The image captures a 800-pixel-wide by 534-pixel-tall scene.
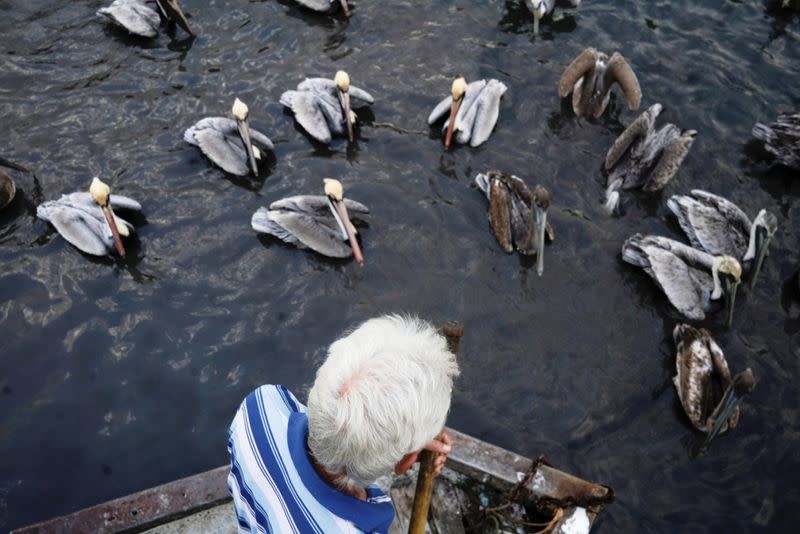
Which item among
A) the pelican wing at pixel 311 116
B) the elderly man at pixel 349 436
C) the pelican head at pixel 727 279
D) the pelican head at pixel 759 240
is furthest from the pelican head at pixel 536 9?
the elderly man at pixel 349 436

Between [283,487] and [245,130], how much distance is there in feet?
15.6

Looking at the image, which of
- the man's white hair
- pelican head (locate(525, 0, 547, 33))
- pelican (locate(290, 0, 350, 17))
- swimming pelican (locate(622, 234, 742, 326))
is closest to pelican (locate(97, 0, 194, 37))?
pelican (locate(290, 0, 350, 17))

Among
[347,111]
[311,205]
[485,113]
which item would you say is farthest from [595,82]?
[311,205]

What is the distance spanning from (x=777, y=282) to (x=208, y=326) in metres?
5.02

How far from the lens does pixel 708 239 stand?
6.08 meters

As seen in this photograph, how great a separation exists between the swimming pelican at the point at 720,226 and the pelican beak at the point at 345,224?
2.99 meters

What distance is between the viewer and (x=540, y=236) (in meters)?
5.84

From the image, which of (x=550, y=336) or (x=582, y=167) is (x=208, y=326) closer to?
(x=550, y=336)

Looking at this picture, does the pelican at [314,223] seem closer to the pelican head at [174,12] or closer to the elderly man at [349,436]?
the pelican head at [174,12]

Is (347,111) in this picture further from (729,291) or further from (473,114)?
(729,291)

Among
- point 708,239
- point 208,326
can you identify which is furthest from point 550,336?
point 208,326

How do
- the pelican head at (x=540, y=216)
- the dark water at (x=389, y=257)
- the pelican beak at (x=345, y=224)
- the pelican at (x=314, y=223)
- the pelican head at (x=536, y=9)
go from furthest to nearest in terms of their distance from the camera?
the pelican head at (x=536, y=9), the pelican at (x=314, y=223), the pelican beak at (x=345, y=224), the pelican head at (x=540, y=216), the dark water at (x=389, y=257)

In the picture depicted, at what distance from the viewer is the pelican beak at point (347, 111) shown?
6.64m

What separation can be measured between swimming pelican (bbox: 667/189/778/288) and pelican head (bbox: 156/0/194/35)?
566cm
